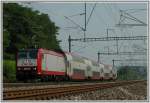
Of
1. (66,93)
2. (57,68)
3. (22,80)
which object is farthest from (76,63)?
(66,93)

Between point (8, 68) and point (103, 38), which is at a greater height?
point (103, 38)

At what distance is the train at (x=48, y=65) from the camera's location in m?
26.2

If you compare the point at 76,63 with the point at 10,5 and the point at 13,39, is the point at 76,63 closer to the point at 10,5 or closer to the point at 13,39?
the point at 13,39

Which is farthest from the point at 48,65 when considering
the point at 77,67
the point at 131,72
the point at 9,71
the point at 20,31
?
the point at 131,72

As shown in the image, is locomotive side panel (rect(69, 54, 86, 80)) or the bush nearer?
the bush

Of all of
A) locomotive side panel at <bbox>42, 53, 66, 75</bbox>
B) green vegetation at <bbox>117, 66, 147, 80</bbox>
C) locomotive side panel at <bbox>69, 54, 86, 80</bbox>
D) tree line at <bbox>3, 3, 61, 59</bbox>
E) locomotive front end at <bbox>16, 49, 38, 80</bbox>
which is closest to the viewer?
locomotive front end at <bbox>16, 49, 38, 80</bbox>

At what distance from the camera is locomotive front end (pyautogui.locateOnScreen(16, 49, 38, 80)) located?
85.3 feet

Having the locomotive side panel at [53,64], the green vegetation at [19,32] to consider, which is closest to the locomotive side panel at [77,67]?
the locomotive side panel at [53,64]

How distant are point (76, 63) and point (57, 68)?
18.3 ft

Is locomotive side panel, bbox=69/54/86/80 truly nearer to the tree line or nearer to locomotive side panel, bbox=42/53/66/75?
locomotive side panel, bbox=42/53/66/75

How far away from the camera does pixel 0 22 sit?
12812mm

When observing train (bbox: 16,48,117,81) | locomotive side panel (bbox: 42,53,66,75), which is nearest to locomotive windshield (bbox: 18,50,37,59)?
train (bbox: 16,48,117,81)

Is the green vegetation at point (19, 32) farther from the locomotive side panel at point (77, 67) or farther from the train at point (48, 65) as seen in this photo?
the train at point (48, 65)

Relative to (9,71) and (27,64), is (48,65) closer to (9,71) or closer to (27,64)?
(27,64)
